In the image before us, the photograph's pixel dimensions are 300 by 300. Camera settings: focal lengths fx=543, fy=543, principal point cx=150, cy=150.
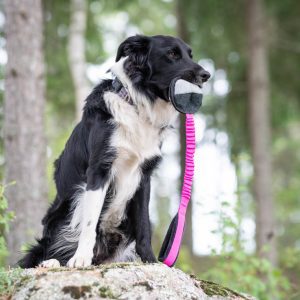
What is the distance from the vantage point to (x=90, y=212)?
12.8 ft

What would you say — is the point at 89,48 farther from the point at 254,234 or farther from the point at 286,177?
the point at 286,177

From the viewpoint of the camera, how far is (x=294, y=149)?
2267cm

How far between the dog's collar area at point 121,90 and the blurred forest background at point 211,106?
23.2 inches

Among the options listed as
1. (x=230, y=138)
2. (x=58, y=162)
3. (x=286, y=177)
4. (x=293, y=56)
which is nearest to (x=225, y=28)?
(x=293, y=56)

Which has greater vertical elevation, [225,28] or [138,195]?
[225,28]

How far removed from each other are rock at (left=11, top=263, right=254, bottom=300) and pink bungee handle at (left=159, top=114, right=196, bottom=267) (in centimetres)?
29

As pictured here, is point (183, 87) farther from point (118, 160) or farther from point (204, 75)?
point (118, 160)

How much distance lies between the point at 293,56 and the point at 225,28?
1753 millimetres

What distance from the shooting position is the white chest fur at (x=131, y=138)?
13.1 ft

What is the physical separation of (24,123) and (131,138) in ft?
9.24

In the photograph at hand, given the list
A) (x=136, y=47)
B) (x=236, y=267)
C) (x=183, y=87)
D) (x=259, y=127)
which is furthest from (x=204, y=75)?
(x=259, y=127)

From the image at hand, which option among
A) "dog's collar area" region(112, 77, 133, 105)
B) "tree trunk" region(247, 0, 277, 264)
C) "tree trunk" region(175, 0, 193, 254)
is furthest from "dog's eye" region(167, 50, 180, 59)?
"tree trunk" region(175, 0, 193, 254)

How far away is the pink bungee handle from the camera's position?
4.08 metres

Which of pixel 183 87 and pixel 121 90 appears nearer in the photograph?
pixel 183 87
